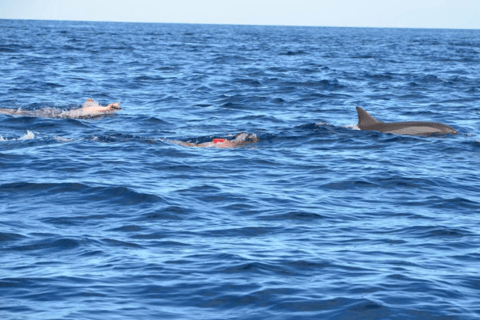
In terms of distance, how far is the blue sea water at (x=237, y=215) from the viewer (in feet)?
28.4

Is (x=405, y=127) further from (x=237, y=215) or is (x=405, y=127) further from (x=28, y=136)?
(x=28, y=136)

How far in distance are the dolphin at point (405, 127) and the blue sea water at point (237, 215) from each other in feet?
1.06

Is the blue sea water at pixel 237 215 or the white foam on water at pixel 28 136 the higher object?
the white foam on water at pixel 28 136

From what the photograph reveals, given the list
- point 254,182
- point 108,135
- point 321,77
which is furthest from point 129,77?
point 254,182

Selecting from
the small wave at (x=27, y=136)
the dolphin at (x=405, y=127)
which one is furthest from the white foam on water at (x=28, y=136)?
the dolphin at (x=405, y=127)

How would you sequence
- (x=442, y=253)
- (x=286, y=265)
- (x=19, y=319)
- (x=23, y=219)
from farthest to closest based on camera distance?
(x=23, y=219) → (x=442, y=253) → (x=286, y=265) → (x=19, y=319)

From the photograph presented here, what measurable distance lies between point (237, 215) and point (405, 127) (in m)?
9.41

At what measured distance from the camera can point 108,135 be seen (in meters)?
20.0

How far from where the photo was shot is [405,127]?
67.3 feet

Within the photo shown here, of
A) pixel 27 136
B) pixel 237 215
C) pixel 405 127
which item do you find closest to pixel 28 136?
pixel 27 136

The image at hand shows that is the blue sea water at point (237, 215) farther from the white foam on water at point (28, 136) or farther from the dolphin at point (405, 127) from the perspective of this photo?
the dolphin at point (405, 127)

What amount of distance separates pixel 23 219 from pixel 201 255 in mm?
3278

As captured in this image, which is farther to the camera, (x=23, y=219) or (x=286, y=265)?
(x=23, y=219)

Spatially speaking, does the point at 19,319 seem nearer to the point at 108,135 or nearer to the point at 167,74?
the point at 108,135
